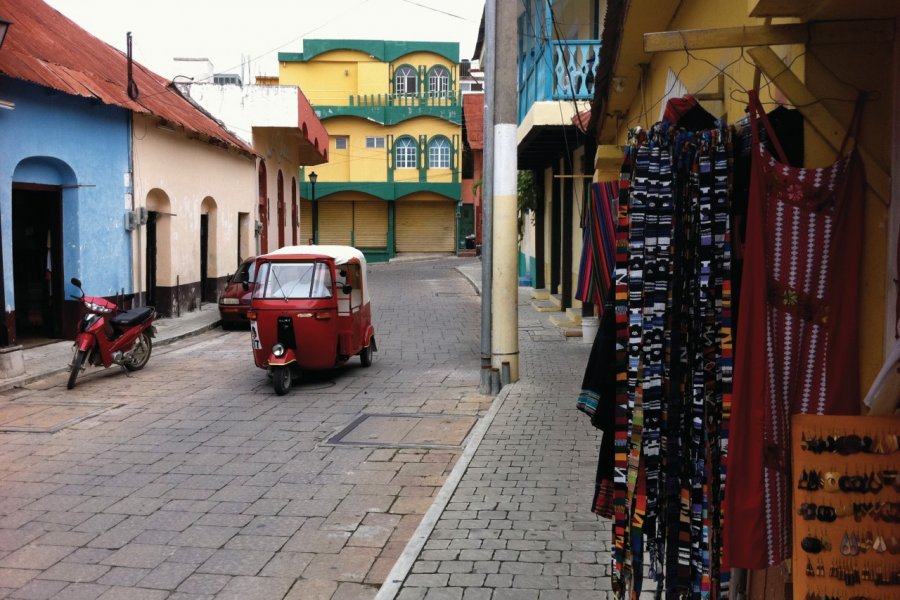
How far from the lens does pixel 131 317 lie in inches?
491

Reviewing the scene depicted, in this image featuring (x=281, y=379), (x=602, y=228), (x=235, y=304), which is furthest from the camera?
(x=235, y=304)

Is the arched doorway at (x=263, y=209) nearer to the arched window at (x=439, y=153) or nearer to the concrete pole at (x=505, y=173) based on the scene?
the concrete pole at (x=505, y=173)

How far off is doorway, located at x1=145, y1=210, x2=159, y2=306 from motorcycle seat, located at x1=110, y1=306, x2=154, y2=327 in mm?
5831

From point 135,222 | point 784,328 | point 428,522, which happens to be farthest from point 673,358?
point 135,222

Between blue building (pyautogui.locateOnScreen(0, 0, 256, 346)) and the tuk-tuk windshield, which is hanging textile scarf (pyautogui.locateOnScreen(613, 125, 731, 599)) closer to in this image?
the tuk-tuk windshield

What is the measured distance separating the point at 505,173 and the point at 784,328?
7.60m

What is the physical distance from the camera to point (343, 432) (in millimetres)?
8836

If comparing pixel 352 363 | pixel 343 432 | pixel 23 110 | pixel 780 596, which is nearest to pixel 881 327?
pixel 780 596

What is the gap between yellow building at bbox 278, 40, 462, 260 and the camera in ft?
149

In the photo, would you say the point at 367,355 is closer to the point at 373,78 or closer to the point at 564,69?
the point at 564,69

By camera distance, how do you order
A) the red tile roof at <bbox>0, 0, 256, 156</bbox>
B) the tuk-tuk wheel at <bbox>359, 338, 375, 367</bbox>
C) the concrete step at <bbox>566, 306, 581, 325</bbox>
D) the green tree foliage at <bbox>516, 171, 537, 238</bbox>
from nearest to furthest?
the tuk-tuk wheel at <bbox>359, 338, 375, 367</bbox> < the red tile roof at <bbox>0, 0, 256, 156</bbox> < the concrete step at <bbox>566, 306, 581, 325</bbox> < the green tree foliage at <bbox>516, 171, 537, 238</bbox>

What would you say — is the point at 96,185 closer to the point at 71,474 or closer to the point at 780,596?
the point at 71,474

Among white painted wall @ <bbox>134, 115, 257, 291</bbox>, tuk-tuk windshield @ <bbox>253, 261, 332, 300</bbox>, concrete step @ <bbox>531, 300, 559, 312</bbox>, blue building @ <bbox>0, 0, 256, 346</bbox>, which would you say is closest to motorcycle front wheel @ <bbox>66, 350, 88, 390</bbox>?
blue building @ <bbox>0, 0, 256, 346</bbox>

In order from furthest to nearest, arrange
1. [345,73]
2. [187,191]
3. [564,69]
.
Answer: [345,73]
[187,191]
[564,69]
